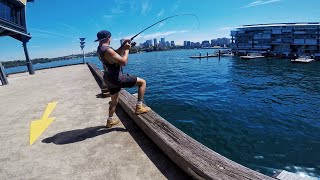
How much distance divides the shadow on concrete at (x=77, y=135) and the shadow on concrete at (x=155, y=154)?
35 cm

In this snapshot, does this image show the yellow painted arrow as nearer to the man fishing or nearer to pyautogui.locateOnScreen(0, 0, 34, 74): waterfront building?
the man fishing

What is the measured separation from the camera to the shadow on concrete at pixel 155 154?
11.0ft

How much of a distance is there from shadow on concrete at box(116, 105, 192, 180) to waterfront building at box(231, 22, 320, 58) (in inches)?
3101

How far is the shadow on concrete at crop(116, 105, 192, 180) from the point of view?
3.35 m

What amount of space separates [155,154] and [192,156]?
3.47ft

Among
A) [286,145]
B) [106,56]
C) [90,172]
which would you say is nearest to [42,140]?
[90,172]

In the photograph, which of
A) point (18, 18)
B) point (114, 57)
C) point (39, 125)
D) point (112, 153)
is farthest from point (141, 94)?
point (18, 18)

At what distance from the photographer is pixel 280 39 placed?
83.1m

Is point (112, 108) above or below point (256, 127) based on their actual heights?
above

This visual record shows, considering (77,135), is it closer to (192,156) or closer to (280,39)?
(192,156)

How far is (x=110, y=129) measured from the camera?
5.38m

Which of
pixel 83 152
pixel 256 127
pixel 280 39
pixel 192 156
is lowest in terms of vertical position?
pixel 256 127

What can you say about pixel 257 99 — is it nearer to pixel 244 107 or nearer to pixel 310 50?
pixel 244 107

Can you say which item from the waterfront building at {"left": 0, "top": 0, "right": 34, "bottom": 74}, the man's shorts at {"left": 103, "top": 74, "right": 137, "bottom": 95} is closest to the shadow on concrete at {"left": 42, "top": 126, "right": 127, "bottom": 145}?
the man's shorts at {"left": 103, "top": 74, "right": 137, "bottom": 95}
